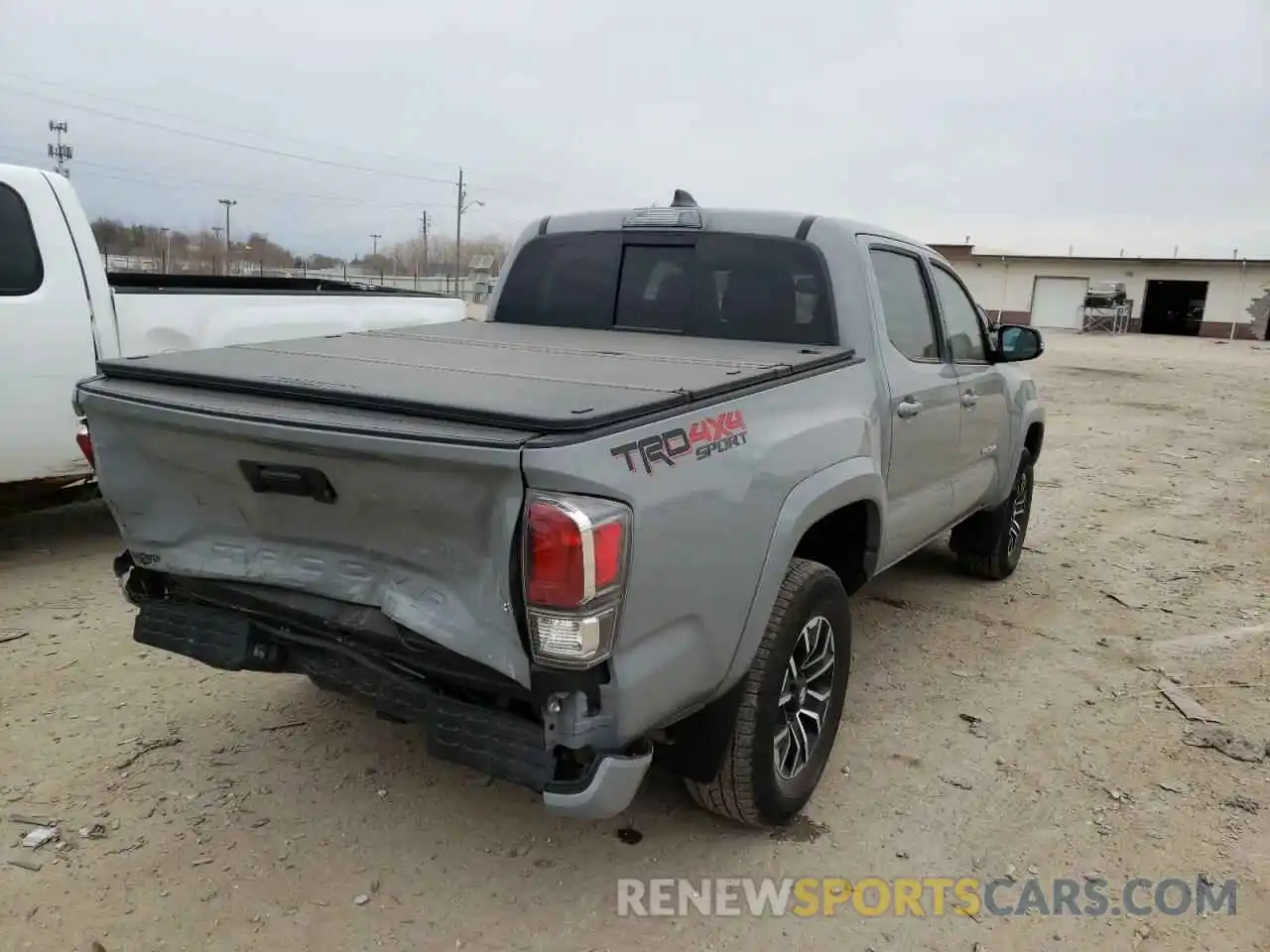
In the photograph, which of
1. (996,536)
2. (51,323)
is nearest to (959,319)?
(996,536)

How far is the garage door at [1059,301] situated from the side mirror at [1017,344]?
4648cm

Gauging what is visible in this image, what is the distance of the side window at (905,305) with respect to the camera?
13.0 feet

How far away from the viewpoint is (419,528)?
7.70ft

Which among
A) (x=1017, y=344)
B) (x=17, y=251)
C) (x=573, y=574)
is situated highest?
(x=17, y=251)

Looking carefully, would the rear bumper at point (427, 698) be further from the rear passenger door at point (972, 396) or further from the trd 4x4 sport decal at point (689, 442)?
the rear passenger door at point (972, 396)

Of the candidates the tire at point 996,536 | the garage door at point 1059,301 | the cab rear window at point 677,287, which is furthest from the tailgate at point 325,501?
the garage door at point 1059,301

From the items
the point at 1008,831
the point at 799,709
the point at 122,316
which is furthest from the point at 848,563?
the point at 122,316

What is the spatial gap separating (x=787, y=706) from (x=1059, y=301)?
50.4m

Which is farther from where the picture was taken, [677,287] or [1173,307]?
[1173,307]

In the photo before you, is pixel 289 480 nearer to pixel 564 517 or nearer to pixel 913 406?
pixel 564 517

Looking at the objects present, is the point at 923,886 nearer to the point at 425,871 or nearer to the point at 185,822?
the point at 425,871

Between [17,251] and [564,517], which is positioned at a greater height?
[17,251]

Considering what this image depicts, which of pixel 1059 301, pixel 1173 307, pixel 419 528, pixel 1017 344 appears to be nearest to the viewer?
pixel 419 528

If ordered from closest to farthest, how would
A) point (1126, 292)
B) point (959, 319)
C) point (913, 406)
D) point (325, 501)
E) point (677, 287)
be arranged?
point (325, 501) < point (913, 406) < point (677, 287) < point (959, 319) < point (1126, 292)
